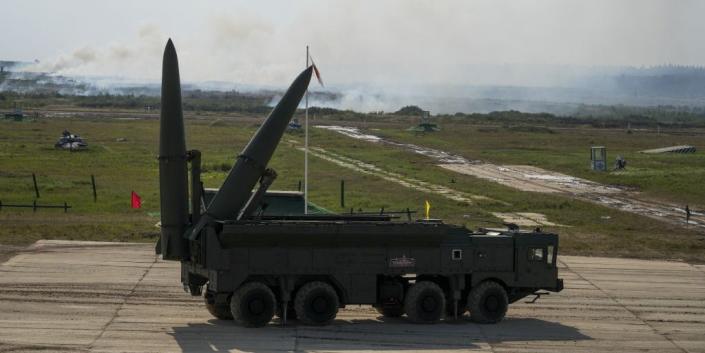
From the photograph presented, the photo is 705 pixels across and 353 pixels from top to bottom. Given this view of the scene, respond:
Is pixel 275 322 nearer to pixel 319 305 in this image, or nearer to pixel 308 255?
pixel 319 305

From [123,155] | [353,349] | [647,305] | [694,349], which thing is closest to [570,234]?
[647,305]

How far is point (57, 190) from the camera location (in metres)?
51.5

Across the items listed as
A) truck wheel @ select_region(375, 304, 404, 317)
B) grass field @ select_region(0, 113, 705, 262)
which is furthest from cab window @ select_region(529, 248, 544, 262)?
grass field @ select_region(0, 113, 705, 262)

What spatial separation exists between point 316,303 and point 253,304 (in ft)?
4.37

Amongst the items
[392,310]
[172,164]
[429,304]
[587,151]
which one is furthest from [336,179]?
[172,164]

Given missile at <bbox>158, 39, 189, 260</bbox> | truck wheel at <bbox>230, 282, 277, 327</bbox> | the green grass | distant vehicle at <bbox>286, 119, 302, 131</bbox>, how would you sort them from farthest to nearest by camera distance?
distant vehicle at <bbox>286, 119, 302, 131</bbox> < the green grass < missile at <bbox>158, 39, 189, 260</bbox> < truck wheel at <bbox>230, 282, 277, 327</bbox>

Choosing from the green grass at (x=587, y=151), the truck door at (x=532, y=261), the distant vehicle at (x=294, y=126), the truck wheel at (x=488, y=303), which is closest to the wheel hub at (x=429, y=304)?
the truck wheel at (x=488, y=303)

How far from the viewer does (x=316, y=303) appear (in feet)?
80.3

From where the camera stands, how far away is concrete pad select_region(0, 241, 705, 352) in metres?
22.8

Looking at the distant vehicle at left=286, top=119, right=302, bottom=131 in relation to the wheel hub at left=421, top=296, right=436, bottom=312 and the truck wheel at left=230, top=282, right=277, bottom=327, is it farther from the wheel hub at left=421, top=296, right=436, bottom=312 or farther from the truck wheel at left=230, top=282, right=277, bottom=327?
the truck wheel at left=230, top=282, right=277, bottom=327

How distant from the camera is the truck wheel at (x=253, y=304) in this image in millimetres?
24016

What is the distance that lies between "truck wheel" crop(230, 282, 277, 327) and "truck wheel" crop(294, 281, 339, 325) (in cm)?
60

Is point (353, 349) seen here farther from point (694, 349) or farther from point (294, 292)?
point (694, 349)

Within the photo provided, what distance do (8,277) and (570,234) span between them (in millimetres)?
21485
